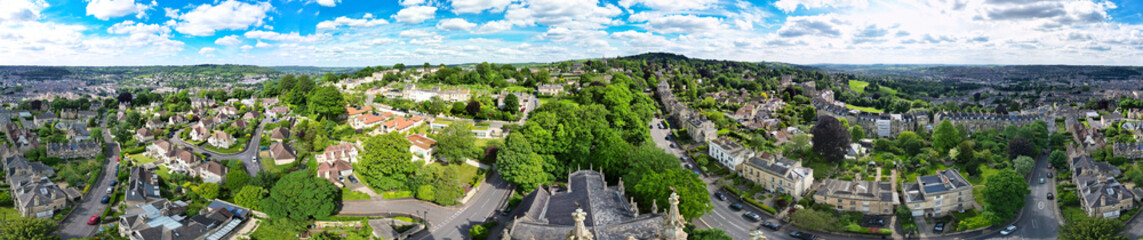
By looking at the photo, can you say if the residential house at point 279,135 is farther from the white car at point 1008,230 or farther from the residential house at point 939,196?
the white car at point 1008,230

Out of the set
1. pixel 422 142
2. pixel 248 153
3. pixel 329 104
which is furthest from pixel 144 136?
pixel 422 142

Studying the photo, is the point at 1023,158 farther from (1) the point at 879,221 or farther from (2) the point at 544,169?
(2) the point at 544,169

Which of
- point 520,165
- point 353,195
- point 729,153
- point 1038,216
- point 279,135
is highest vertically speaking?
point 520,165

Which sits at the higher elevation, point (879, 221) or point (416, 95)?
point (416, 95)

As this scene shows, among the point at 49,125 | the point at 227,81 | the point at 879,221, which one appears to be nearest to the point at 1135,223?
the point at 879,221

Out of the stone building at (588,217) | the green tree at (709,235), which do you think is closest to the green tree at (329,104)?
the stone building at (588,217)

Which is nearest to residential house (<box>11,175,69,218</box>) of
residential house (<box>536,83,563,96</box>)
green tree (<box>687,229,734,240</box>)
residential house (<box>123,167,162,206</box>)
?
residential house (<box>123,167,162,206</box>)

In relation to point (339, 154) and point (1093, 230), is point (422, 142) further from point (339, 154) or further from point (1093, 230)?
point (1093, 230)
